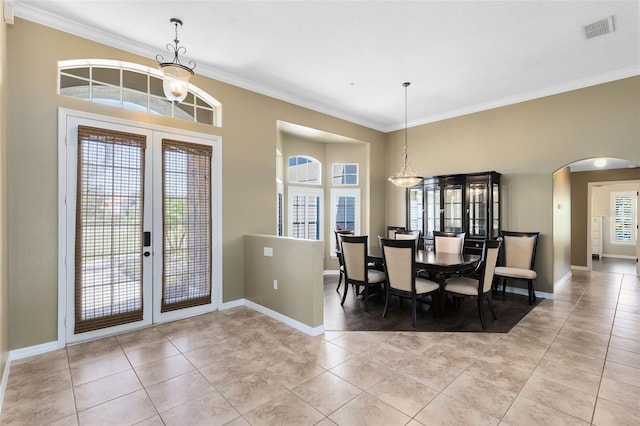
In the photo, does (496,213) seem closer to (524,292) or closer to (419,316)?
(524,292)

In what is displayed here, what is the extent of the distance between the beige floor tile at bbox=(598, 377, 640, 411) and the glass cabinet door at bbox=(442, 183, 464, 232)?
130 inches

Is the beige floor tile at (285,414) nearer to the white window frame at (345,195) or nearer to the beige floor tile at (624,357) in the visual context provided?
the beige floor tile at (624,357)

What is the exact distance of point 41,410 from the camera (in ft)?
7.02

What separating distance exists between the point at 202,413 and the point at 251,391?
A: 39 centimetres

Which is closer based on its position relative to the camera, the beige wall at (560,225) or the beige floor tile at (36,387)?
the beige floor tile at (36,387)

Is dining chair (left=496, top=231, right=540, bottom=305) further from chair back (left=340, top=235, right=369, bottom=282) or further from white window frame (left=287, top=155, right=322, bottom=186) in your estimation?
white window frame (left=287, top=155, right=322, bottom=186)

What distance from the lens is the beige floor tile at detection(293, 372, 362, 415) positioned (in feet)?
7.17

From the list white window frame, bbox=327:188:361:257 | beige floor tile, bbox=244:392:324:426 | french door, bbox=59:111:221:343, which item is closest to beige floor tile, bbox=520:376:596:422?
beige floor tile, bbox=244:392:324:426

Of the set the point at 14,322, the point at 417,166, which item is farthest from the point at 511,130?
the point at 14,322

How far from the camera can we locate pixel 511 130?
5227mm

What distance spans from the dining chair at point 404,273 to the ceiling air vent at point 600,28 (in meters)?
2.99

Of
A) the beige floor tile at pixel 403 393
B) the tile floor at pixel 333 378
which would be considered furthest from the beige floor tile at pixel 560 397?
the beige floor tile at pixel 403 393

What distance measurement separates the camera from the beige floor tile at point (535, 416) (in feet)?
6.51

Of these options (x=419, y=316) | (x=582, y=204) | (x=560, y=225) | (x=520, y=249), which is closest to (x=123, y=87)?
(x=419, y=316)
